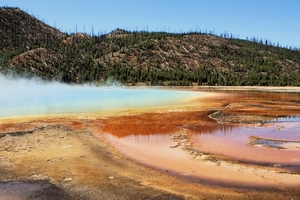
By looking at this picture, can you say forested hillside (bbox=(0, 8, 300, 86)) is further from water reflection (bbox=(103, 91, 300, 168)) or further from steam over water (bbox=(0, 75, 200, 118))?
water reflection (bbox=(103, 91, 300, 168))

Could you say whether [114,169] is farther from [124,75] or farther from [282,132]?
[124,75]

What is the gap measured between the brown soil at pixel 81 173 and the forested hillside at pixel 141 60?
2638 inches

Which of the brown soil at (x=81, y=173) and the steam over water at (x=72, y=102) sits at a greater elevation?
the steam over water at (x=72, y=102)

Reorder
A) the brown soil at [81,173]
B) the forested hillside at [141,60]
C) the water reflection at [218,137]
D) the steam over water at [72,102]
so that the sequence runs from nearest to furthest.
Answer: the brown soil at [81,173] < the water reflection at [218,137] < the steam over water at [72,102] < the forested hillside at [141,60]

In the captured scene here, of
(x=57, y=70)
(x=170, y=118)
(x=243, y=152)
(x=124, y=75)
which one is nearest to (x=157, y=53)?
(x=124, y=75)

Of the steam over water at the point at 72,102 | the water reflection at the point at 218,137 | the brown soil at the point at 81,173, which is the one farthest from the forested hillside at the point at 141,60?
the brown soil at the point at 81,173

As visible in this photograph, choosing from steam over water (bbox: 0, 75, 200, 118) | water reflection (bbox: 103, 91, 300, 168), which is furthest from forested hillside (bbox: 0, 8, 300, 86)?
water reflection (bbox: 103, 91, 300, 168)

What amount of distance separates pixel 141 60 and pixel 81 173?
9382 cm

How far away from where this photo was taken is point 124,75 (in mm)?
86438

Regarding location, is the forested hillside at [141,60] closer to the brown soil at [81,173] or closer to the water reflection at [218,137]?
the water reflection at [218,137]

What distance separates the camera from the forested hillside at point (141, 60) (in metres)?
84.8

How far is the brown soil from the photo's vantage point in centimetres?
785

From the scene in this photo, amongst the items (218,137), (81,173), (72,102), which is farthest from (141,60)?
(81,173)

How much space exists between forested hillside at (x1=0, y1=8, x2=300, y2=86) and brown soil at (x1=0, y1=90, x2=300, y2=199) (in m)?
67.0
